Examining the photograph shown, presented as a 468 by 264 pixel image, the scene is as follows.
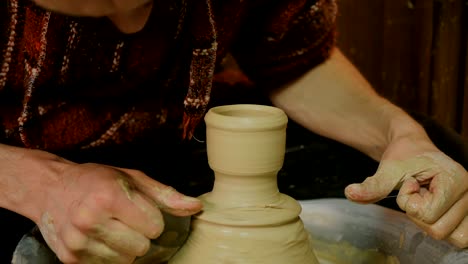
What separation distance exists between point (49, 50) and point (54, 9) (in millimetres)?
163

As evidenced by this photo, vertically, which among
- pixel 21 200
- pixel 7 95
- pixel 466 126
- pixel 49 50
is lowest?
pixel 466 126

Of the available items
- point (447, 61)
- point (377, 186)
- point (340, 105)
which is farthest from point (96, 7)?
point (447, 61)

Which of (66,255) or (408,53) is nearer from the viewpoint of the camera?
(66,255)

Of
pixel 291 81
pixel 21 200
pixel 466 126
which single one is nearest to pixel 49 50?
pixel 21 200

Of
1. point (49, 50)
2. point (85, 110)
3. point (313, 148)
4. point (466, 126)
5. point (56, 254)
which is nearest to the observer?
point (56, 254)

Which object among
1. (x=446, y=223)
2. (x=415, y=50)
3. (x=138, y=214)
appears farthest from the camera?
(x=415, y=50)

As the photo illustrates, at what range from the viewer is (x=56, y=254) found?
3.59 ft

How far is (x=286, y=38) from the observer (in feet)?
5.43

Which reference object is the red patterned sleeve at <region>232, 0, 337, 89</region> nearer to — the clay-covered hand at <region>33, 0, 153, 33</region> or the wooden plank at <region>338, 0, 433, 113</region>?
the clay-covered hand at <region>33, 0, 153, 33</region>

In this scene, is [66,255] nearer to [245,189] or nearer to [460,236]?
[245,189]

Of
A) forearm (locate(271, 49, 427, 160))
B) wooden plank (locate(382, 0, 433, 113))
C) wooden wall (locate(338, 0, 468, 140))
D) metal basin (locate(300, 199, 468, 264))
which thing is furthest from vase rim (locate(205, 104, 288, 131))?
wooden plank (locate(382, 0, 433, 113))

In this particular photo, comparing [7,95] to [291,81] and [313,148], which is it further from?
[313,148]

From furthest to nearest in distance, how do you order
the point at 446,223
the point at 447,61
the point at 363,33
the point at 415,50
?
the point at 363,33 < the point at 415,50 < the point at 447,61 < the point at 446,223

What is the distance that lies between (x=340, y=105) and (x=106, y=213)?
2.71 feet
